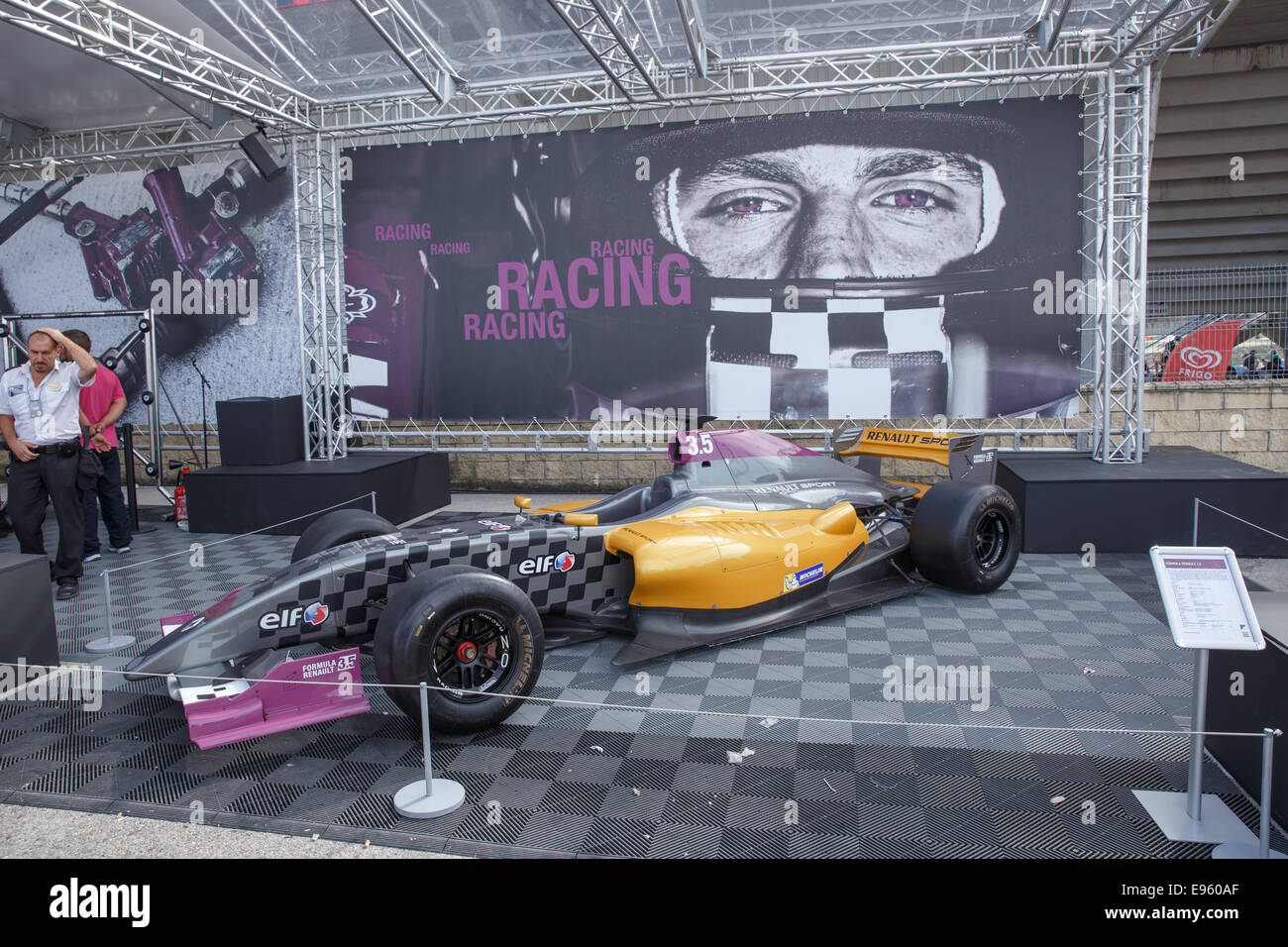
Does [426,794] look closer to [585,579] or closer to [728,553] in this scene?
[585,579]

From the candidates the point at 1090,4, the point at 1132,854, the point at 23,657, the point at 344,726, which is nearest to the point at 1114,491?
the point at 1090,4

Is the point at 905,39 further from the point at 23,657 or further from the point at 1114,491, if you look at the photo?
the point at 23,657

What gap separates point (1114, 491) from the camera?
6074mm

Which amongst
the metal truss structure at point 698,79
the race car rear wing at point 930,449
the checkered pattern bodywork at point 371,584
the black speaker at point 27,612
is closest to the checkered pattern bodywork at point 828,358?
the metal truss structure at point 698,79

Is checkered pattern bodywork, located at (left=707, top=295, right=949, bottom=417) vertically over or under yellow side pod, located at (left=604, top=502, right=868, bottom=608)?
over

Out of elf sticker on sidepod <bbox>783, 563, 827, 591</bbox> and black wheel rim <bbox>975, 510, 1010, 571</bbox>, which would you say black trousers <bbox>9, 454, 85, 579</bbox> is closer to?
elf sticker on sidepod <bbox>783, 563, 827, 591</bbox>

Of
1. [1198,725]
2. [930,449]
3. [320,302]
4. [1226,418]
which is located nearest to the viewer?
[1198,725]

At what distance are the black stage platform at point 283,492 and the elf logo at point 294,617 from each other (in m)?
3.38

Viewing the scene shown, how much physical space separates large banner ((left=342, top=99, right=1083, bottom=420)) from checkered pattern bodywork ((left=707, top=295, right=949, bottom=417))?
0.8 inches

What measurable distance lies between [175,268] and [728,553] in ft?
27.4

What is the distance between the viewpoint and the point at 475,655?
3.32 m

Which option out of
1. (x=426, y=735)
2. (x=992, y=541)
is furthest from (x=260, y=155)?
(x=992, y=541)

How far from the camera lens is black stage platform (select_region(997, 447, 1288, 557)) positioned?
5922 mm

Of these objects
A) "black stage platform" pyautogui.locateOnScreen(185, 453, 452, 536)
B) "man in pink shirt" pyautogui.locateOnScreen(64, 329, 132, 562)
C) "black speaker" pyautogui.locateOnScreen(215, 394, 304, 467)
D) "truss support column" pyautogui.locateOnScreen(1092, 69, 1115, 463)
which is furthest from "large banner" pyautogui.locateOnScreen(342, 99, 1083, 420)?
"man in pink shirt" pyautogui.locateOnScreen(64, 329, 132, 562)
